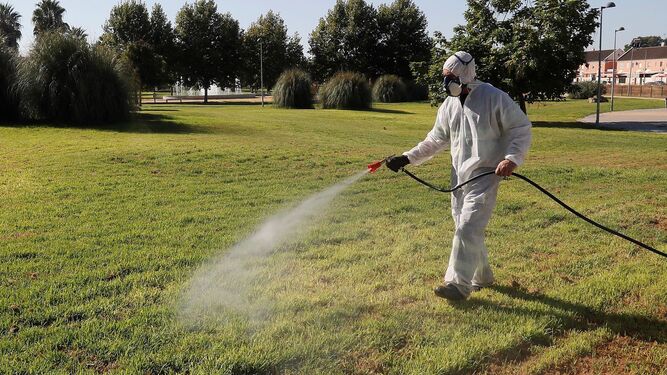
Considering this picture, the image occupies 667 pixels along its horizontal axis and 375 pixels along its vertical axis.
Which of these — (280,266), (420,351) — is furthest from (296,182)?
(420,351)

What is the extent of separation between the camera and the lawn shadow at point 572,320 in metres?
3.70

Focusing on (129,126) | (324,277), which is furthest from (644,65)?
(324,277)

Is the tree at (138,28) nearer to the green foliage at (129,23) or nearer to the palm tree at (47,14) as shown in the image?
the green foliage at (129,23)

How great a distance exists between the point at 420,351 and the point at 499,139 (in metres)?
1.68

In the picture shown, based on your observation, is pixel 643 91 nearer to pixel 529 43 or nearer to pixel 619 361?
pixel 529 43

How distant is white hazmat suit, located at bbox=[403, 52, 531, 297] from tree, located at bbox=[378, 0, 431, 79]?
6543cm

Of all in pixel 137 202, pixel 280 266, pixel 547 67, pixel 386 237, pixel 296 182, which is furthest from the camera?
pixel 547 67

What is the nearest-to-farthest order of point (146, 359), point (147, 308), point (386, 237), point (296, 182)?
point (146, 359), point (147, 308), point (386, 237), point (296, 182)

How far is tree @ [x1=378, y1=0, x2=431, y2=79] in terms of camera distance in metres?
68.4

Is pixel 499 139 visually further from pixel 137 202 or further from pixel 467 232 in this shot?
pixel 137 202

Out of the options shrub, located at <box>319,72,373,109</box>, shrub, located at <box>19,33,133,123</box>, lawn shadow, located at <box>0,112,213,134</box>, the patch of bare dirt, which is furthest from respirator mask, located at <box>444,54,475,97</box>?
shrub, located at <box>319,72,373,109</box>

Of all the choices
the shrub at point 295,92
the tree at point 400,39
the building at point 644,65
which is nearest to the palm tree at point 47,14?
the tree at point 400,39

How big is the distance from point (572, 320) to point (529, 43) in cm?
2288

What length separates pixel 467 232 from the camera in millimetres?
4191
